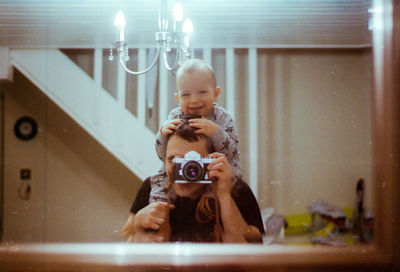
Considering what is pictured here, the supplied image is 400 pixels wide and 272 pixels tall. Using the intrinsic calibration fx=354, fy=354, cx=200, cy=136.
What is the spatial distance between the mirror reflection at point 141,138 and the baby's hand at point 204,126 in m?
0.07

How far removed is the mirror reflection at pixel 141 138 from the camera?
928 millimetres

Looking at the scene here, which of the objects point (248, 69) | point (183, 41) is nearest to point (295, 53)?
point (248, 69)

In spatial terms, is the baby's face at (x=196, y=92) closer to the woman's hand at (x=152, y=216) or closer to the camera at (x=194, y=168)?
the camera at (x=194, y=168)

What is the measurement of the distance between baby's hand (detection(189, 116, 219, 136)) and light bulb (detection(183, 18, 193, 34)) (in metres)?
0.23

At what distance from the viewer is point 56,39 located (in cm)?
93

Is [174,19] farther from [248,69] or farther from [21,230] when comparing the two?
[21,230]

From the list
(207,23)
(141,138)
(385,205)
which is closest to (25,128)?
(141,138)

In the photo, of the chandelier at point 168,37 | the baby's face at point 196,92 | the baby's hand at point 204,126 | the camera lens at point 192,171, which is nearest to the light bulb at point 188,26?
the chandelier at point 168,37

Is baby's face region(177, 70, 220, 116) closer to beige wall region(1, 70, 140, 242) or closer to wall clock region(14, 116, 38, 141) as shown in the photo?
beige wall region(1, 70, 140, 242)

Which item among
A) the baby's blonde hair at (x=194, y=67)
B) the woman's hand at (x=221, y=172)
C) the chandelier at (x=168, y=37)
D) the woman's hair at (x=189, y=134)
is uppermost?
the chandelier at (x=168, y=37)

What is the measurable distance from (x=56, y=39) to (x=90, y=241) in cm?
54

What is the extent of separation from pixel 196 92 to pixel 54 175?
43 cm

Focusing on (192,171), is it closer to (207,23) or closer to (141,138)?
(141,138)

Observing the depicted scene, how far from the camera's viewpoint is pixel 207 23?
929 millimetres
